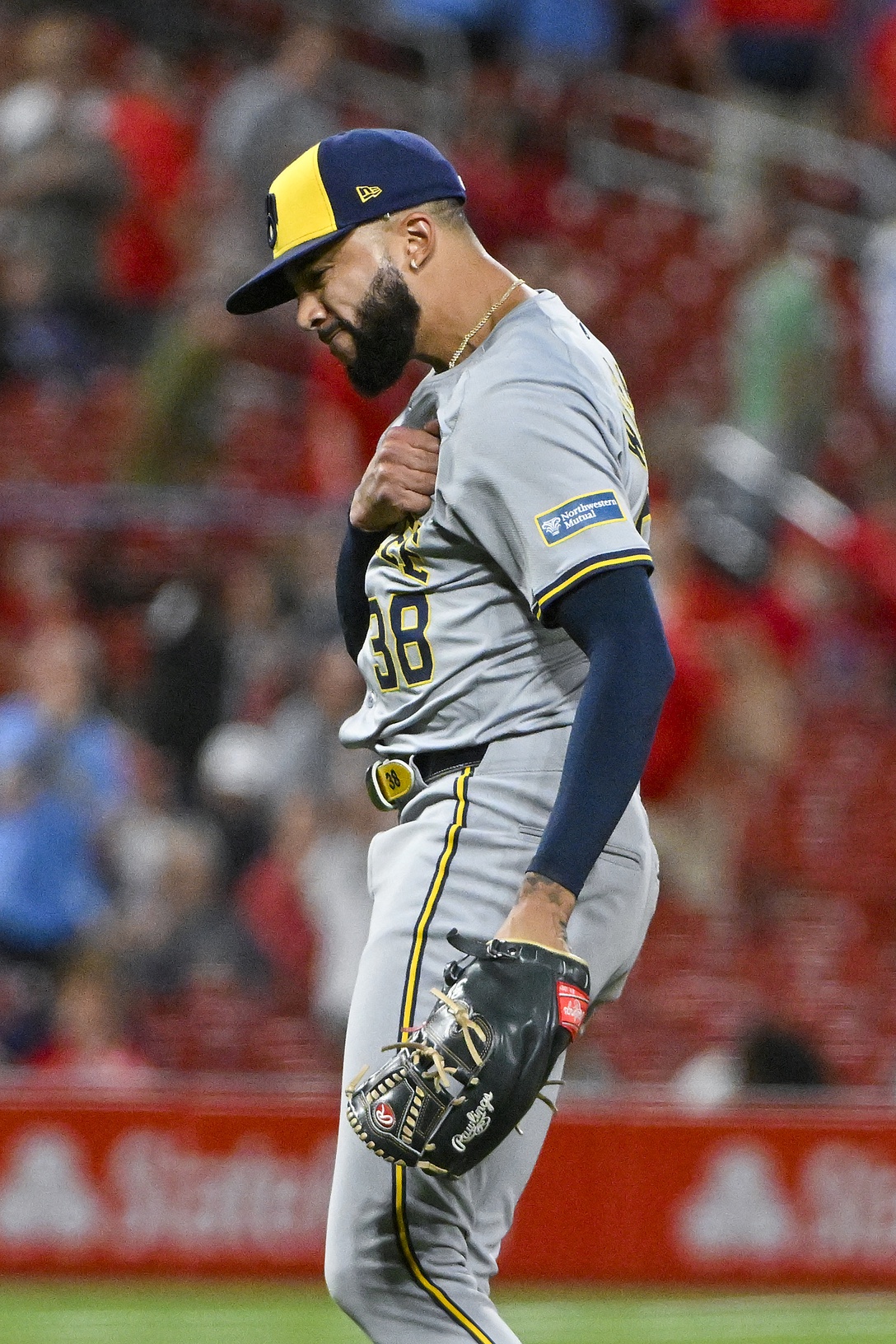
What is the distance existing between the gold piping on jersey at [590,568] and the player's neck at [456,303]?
1.42 feet

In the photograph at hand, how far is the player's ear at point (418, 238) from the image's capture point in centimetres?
291

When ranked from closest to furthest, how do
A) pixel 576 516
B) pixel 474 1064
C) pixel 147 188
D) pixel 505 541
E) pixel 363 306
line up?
pixel 474 1064
pixel 576 516
pixel 505 541
pixel 363 306
pixel 147 188

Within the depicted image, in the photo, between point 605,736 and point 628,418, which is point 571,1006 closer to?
point 605,736

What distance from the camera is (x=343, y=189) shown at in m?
2.87

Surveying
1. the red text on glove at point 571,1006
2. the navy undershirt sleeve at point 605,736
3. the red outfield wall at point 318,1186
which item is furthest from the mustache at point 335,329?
the red outfield wall at point 318,1186

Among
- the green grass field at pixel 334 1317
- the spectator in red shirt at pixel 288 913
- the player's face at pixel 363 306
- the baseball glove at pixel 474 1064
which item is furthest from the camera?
the spectator in red shirt at pixel 288 913

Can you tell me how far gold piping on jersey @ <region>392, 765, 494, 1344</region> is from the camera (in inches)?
107

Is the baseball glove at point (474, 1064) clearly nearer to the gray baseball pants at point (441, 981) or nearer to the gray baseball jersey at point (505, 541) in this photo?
the gray baseball pants at point (441, 981)

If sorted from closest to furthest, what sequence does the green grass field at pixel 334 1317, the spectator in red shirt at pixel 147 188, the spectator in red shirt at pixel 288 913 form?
the green grass field at pixel 334 1317 < the spectator in red shirt at pixel 288 913 < the spectator in red shirt at pixel 147 188

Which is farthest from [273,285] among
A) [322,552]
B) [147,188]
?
[147,188]

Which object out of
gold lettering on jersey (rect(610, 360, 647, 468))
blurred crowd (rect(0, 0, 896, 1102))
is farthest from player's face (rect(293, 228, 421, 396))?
blurred crowd (rect(0, 0, 896, 1102))

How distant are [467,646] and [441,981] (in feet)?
1.41

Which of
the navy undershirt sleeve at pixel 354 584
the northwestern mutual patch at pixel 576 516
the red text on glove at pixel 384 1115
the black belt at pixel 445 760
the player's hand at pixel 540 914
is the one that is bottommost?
the red text on glove at pixel 384 1115

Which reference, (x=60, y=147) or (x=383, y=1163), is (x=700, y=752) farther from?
(x=383, y=1163)
